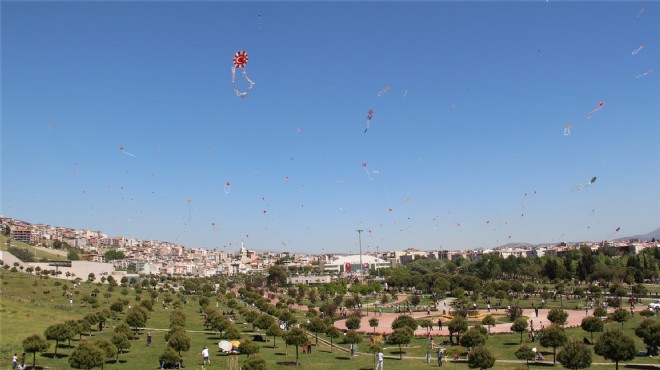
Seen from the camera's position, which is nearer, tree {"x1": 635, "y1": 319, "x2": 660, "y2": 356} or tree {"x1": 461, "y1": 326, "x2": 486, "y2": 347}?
tree {"x1": 635, "y1": 319, "x2": 660, "y2": 356}

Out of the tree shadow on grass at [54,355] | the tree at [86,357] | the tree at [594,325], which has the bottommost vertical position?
the tree shadow on grass at [54,355]

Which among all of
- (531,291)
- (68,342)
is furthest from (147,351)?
(531,291)

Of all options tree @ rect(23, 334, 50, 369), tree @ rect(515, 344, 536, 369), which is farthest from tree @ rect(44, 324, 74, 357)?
tree @ rect(515, 344, 536, 369)

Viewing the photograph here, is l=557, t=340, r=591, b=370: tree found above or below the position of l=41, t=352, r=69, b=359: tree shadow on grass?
above

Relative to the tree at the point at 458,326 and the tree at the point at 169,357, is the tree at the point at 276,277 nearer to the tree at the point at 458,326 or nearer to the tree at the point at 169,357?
the tree at the point at 458,326

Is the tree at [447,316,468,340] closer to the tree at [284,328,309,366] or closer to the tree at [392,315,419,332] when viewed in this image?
the tree at [392,315,419,332]

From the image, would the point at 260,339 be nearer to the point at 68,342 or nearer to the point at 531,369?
the point at 68,342

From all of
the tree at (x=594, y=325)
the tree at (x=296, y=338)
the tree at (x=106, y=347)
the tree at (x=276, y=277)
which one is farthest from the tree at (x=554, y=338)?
the tree at (x=276, y=277)
